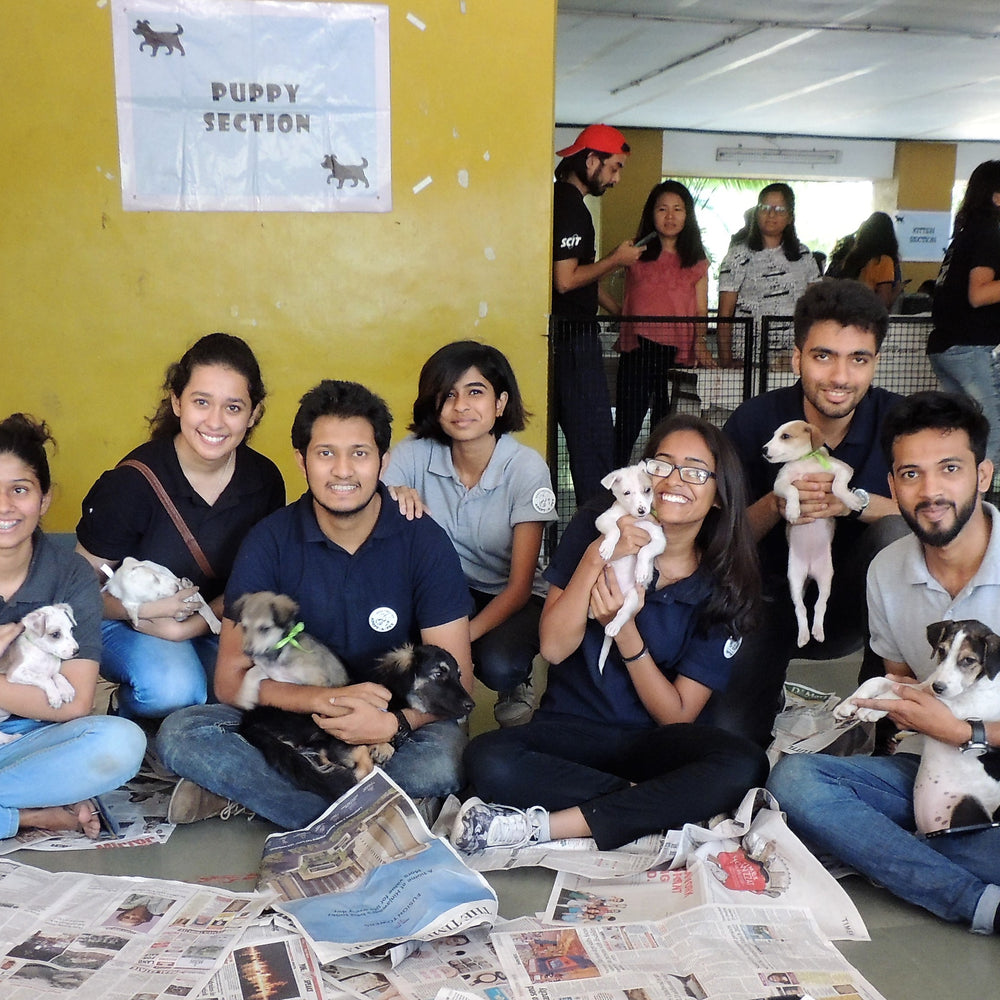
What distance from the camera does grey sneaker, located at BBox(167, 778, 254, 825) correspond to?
2.54 m

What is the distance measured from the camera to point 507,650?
3.04 meters

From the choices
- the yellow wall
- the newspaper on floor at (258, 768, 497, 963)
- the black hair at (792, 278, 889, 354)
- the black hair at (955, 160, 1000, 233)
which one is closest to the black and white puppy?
the newspaper on floor at (258, 768, 497, 963)

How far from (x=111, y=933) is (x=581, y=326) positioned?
3.22 meters

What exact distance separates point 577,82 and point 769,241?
15.7 feet

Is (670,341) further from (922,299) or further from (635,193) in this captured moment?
(635,193)

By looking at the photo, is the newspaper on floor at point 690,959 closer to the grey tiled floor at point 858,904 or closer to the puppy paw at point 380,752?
the grey tiled floor at point 858,904

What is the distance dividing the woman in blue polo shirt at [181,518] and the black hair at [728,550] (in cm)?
120

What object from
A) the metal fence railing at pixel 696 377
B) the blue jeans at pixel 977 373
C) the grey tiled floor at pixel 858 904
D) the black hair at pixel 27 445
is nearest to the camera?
the grey tiled floor at pixel 858 904

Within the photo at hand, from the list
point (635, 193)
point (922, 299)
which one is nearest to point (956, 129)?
point (635, 193)

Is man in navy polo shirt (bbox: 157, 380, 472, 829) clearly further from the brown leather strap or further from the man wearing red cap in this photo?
the man wearing red cap

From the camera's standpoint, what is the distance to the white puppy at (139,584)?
2.79m

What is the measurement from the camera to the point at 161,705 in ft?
9.41

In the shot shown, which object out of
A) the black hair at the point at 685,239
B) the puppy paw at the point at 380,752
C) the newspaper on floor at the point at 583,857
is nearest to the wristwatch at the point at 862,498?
the newspaper on floor at the point at 583,857

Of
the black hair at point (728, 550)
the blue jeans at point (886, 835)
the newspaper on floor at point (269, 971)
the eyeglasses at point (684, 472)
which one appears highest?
the eyeglasses at point (684, 472)
